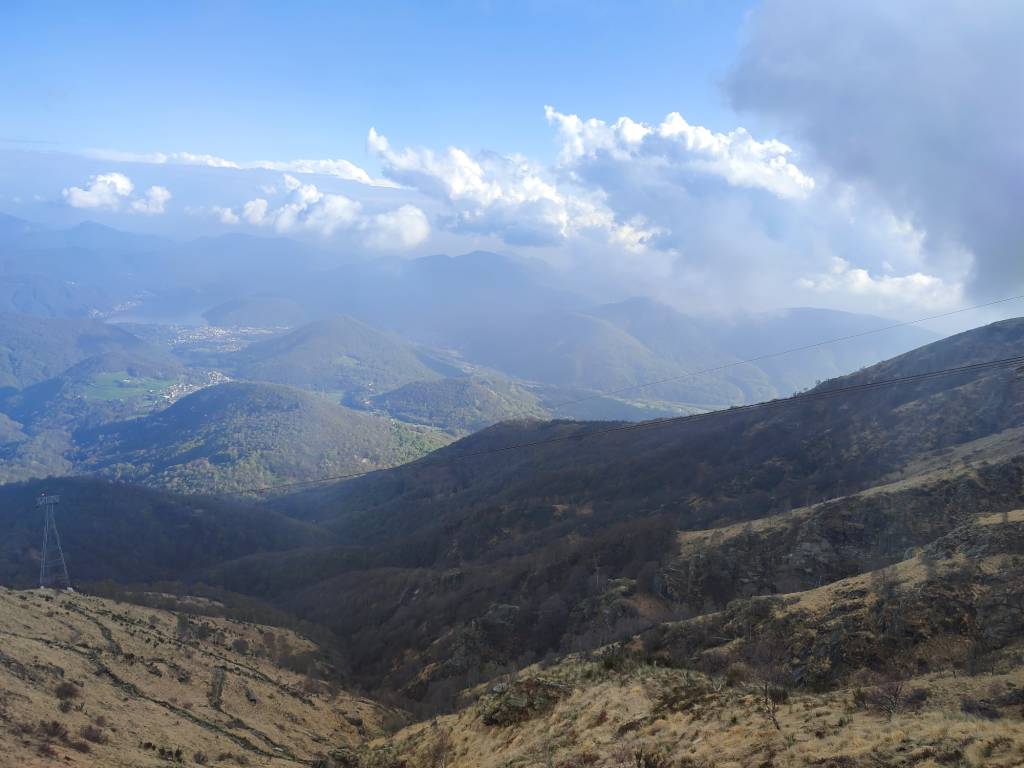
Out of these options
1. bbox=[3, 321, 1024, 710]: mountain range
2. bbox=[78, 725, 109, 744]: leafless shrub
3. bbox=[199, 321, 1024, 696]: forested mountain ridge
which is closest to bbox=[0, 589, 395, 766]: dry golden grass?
bbox=[78, 725, 109, 744]: leafless shrub

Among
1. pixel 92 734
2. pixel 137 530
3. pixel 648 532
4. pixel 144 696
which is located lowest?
pixel 648 532

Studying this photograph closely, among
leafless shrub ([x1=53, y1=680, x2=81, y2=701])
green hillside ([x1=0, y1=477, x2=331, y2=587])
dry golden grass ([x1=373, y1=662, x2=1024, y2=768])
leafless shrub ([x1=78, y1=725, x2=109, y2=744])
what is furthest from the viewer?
green hillside ([x1=0, y1=477, x2=331, y2=587])

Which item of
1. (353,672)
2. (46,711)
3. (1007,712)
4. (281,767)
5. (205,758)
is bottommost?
(353,672)

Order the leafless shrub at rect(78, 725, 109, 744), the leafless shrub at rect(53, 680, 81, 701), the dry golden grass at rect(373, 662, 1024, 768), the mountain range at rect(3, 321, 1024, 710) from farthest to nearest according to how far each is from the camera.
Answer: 1. the mountain range at rect(3, 321, 1024, 710)
2. the leafless shrub at rect(53, 680, 81, 701)
3. the leafless shrub at rect(78, 725, 109, 744)
4. the dry golden grass at rect(373, 662, 1024, 768)

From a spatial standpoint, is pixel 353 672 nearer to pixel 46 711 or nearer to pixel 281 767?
pixel 281 767

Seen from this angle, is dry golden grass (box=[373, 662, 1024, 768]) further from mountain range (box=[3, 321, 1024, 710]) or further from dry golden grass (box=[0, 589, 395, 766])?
dry golden grass (box=[0, 589, 395, 766])

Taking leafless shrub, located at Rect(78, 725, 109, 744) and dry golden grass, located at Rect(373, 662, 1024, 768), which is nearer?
dry golden grass, located at Rect(373, 662, 1024, 768)

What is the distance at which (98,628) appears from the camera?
43938 mm

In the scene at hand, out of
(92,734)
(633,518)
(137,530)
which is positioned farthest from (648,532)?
(137,530)

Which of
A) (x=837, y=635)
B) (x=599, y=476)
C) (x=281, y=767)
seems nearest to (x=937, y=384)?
(x=599, y=476)

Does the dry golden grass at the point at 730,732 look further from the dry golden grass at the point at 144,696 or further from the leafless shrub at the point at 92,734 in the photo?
the leafless shrub at the point at 92,734

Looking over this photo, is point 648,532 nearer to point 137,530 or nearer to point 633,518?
point 633,518

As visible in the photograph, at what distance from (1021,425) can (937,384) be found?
842 inches

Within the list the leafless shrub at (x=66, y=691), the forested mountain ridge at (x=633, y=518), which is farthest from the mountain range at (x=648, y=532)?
the leafless shrub at (x=66, y=691)
